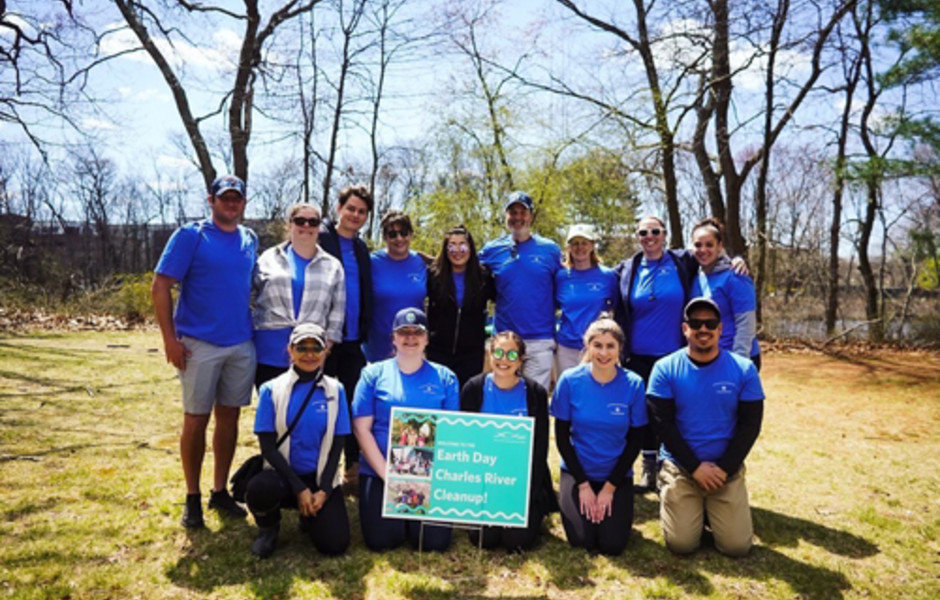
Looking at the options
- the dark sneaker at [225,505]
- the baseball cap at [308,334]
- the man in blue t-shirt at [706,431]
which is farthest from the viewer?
the dark sneaker at [225,505]

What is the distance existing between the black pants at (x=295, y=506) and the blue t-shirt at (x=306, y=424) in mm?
117

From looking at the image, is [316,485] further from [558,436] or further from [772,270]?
[772,270]

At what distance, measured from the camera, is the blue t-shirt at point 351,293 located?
197 inches

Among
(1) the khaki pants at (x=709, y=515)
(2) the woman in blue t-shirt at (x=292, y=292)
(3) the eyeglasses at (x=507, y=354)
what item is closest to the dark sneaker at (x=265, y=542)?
(2) the woman in blue t-shirt at (x=292, y=292)

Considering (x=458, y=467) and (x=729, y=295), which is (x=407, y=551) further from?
(x=729, y=295)

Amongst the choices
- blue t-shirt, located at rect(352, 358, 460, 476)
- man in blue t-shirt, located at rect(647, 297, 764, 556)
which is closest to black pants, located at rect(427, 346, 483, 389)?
blue t-shirt, located at rect(352, 358, 460, 476)

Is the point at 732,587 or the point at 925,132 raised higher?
the point at 925,132

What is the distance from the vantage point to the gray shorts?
4270 mm

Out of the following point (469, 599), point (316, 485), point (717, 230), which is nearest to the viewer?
point (469, 599)

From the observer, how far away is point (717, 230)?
16.6ft

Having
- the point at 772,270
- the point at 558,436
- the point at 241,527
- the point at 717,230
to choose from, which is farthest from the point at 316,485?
the point at 772,270

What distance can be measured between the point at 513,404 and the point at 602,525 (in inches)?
39.9

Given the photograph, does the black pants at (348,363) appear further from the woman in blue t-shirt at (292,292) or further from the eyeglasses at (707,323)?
the eyeglasses at (707,323)

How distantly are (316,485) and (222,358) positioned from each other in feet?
3.74
